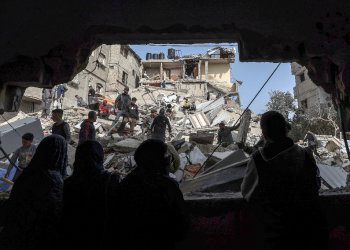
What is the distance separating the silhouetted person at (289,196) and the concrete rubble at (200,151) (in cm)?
136

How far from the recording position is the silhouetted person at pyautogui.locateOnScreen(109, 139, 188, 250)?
1.90m

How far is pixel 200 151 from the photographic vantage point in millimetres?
9305

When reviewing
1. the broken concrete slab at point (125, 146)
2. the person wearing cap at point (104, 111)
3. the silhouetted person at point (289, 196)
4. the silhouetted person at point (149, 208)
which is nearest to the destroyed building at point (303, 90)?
the person wearing cap at point (104, 111)

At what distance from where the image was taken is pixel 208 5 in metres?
2.85

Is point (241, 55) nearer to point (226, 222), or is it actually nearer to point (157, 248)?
point (226, 222)

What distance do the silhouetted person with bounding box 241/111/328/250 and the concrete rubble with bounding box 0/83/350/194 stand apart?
4.48ft

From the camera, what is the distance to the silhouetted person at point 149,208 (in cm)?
190

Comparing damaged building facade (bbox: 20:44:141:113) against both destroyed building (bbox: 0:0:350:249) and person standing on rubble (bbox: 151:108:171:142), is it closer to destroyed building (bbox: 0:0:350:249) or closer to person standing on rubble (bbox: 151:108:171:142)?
person standing on rubble (bbox: 151:108:171:142)

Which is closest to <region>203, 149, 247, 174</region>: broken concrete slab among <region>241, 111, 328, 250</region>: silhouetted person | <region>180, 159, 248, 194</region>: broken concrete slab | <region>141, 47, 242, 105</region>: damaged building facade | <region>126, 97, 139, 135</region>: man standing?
<region>180, 159, 248, 194</region>: broken concrete slab

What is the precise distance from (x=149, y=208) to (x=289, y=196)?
2.99 ft

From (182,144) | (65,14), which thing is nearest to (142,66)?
(182,144)

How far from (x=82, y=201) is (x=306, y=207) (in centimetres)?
147

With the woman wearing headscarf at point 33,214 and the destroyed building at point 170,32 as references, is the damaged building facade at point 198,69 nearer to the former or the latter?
the destroyed building at point 170,32

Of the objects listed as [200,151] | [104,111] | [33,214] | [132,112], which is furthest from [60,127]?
[104,111]
